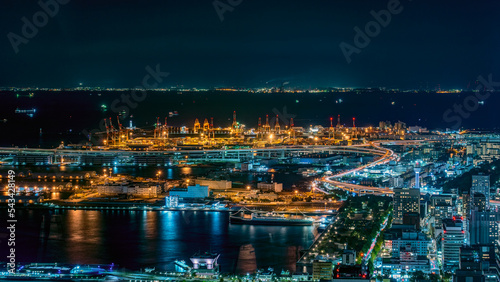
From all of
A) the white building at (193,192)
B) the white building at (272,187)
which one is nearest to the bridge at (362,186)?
the white building at (272,187)

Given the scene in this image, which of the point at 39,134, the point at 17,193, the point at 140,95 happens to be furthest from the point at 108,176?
the point at 140,95

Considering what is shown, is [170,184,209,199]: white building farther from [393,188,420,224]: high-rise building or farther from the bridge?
[393,188,420,224]: high-rise building

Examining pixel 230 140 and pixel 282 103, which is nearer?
pixel 230 140

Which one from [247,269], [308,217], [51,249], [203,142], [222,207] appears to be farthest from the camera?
[203,142]

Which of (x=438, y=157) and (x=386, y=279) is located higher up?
(x=438, y=157)

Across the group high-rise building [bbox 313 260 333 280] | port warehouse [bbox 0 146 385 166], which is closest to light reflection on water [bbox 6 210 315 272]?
high-rise building [bbox 313 260 333 280]

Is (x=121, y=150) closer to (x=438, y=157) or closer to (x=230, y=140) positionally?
(x=230, y=140)
